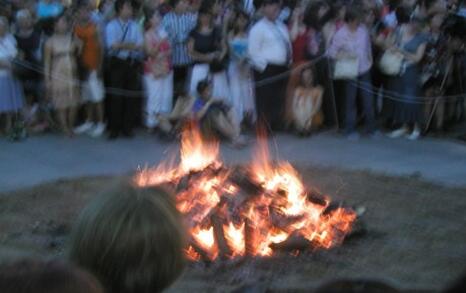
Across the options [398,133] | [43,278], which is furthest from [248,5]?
[43,278]

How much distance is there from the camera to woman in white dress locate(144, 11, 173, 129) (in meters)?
10.4

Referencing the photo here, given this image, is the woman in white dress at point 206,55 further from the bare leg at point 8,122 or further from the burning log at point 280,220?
the burning log at point 280,220

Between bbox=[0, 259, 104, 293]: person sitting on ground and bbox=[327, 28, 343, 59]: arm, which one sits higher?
bbox=[0, 259, 104, 293]: person sitting on ground

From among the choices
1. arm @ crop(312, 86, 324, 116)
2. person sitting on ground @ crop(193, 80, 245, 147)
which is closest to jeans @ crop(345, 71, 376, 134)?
arm @ crop(312, 86, 324, 116)

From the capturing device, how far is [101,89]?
34.8 ft

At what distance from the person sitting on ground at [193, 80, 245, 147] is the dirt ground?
1540mm

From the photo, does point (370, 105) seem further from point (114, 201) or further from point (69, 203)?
point (114, 201)

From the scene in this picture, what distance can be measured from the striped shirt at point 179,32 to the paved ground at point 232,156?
1167 mm

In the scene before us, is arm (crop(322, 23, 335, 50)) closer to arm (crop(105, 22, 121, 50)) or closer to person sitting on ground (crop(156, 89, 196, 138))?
person sitting on ground (crop(156, 89, 196, 138))

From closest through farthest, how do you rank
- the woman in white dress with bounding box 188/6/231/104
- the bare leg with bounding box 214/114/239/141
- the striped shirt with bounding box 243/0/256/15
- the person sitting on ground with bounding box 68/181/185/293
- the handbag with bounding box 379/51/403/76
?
the person sitting on ground with bounding box 68/181/185/293
the bare leg with bounding box 214/114/239/141
the woman in white dress with bounding box 188/6/231/104
the handbag with bounding box 379/51/403/76
the striped shirt with bounding box 243/0/256/15

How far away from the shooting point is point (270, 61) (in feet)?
34.7

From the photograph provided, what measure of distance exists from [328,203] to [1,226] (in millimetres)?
2899

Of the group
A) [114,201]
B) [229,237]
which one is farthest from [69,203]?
[114,201]

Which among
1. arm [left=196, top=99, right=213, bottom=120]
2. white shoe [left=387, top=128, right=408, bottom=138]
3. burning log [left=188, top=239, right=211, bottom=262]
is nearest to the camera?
burning log [left=188, top=239, right=211, bottom=262]
